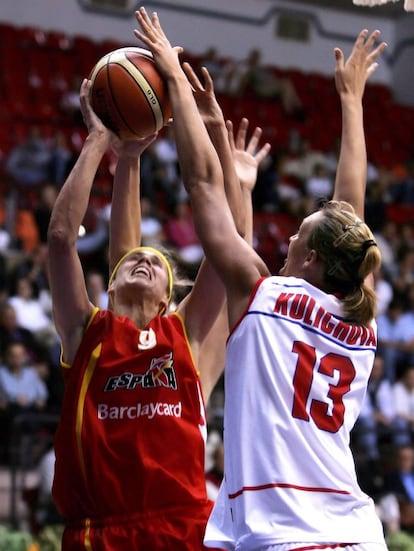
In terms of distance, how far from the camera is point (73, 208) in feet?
11.4

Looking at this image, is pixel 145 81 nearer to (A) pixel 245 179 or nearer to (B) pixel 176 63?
(B) pixel 176 63

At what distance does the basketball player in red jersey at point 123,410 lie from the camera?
11.2 ft

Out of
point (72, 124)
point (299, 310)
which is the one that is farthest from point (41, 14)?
point (299, 310)

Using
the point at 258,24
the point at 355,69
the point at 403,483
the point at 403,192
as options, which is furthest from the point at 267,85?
the point at 355,69

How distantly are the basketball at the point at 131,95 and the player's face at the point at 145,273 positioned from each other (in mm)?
456

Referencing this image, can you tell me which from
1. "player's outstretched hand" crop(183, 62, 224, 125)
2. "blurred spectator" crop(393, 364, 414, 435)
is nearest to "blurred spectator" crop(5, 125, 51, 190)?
"blurred spectator" crop(393, 364, 414, 435)

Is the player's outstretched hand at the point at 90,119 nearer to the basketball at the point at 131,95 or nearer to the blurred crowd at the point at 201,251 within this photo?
the basketball at the point at 131,95

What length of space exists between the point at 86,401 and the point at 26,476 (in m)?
4.28

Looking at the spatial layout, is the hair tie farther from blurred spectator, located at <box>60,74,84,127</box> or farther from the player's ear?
blurred spectator, located at <box>60,74,84,127</box>

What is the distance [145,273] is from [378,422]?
255 inches

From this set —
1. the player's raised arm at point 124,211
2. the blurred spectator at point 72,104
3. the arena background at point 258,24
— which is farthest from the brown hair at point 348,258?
the arena background at point 258,24

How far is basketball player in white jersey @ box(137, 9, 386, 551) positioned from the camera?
2.78 meters

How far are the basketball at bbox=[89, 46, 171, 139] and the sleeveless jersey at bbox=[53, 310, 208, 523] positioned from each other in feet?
2.15

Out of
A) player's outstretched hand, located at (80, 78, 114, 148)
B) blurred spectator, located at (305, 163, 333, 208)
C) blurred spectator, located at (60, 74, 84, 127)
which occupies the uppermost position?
blurred spectator, located at (60, 74, 84, 127)
